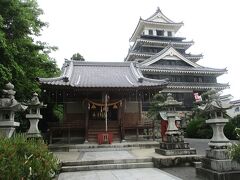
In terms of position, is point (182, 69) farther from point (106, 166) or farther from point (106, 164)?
point (106, 166)

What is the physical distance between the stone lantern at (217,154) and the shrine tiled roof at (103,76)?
26.7ft

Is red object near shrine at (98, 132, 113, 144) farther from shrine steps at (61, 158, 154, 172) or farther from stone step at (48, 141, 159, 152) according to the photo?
shrine steps at (61, 158, 154, 172)

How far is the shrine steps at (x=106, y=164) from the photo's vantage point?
862 centimetres

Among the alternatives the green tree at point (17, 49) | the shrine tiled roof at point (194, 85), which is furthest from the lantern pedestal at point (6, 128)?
the shrine tiled roof at point (194, 85)

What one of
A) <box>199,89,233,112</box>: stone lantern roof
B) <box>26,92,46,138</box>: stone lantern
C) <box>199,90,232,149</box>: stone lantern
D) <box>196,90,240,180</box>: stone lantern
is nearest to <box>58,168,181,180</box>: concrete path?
<box>196,90,240,180</box>: stone lantern

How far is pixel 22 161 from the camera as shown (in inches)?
163

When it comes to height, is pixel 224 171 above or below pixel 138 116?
below

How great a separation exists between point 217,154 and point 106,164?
14.7 ft

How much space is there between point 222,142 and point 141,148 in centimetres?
721

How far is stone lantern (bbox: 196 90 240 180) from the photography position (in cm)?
609

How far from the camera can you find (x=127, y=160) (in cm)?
923

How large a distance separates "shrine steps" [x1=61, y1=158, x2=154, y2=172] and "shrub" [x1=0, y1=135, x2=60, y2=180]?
3846mm

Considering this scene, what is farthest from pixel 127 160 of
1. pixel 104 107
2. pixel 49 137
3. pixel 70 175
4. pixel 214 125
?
pixel 49 137

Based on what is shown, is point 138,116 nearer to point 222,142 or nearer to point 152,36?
point 222,142
